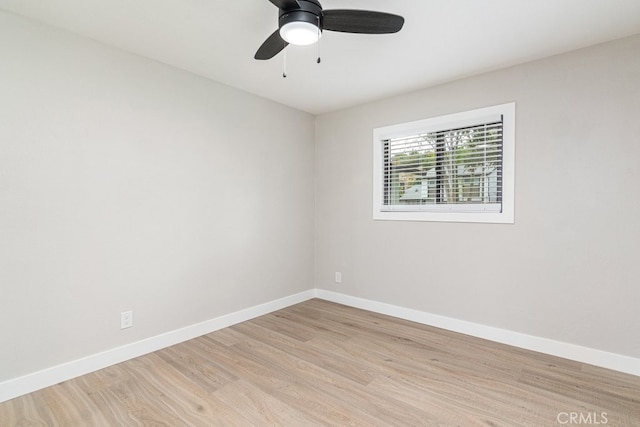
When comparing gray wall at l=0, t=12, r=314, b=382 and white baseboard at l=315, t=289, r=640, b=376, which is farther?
white baseboard at l=315, t=289, r=640, b=376

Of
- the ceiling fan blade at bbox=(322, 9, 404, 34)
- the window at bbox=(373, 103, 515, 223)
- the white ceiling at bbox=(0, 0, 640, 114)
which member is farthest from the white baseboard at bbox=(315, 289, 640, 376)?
the ceiling fan blade at bbox=(322, 9, 404, 34)

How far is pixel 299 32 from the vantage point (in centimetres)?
166

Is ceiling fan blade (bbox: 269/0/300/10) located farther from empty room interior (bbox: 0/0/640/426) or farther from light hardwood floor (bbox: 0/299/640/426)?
light hardwood floor (bbox: 0/299/640/426)

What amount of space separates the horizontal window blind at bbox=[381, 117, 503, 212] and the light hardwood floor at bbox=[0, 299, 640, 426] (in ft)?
4.25

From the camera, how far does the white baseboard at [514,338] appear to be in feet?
7.56

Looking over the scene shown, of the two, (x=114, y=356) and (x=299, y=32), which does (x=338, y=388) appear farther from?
(x=299, y=32)

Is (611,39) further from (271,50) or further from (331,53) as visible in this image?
(271,50)

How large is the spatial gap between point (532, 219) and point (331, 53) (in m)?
2.12

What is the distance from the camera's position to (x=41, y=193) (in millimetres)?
2117

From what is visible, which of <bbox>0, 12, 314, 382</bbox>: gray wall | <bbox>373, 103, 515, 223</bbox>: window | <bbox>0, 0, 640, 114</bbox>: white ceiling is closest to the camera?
<bbox>0, 0, 640, 114</bbox>: white ceiling

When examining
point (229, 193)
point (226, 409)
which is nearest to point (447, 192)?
point (229, 193)

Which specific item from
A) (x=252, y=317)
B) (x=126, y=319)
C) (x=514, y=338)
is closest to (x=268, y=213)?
(x=252, y=317)

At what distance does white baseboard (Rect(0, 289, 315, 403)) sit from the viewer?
6.65 ft

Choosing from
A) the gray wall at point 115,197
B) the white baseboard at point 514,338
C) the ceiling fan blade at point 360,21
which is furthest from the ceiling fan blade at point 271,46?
the white baseboard at point 514,338
